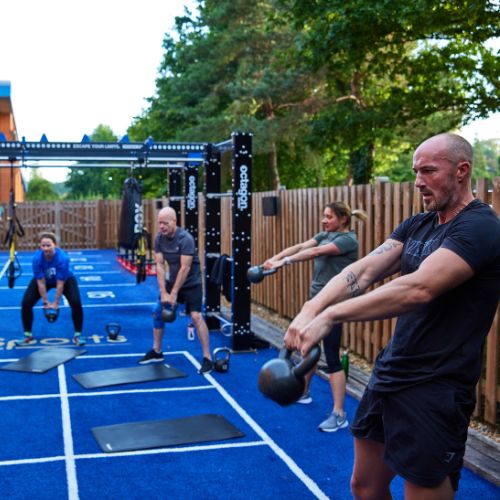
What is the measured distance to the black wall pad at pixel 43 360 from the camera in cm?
800

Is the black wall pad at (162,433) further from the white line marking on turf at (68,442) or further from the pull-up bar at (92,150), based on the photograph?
the pull-up bar at (92,150)

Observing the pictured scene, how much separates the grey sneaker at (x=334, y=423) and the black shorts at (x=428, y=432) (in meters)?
3.23

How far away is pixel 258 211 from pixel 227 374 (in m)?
5.41

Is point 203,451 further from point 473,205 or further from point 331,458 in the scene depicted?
point 473,205

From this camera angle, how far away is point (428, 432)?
2.59 m

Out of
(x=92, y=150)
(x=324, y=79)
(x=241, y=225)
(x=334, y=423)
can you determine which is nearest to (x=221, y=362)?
(x=241, y=225)

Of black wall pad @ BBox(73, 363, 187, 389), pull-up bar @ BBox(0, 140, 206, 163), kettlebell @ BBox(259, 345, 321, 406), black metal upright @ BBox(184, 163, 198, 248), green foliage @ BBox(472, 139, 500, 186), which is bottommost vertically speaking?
black wall pad @ BBox(73, 363, 187, 389)

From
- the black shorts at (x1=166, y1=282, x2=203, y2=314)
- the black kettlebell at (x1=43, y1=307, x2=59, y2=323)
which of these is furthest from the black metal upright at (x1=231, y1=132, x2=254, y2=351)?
the black kettlebell at (x1=43, y1=307, x2=59, y2=323)

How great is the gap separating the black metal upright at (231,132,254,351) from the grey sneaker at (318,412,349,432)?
320 centimetres

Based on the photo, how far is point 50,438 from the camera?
569cm

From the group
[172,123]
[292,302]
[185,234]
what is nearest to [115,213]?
[172,123]

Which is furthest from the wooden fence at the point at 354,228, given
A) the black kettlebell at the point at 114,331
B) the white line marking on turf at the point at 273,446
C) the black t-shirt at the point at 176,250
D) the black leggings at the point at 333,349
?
the black kettlebell at the point at 114,331

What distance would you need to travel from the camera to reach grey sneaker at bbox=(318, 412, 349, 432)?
19.3ft

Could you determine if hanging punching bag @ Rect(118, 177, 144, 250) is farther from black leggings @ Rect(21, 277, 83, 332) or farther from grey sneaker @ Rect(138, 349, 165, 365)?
grey sneaker @ Rect(138, 349, 165, 365)
